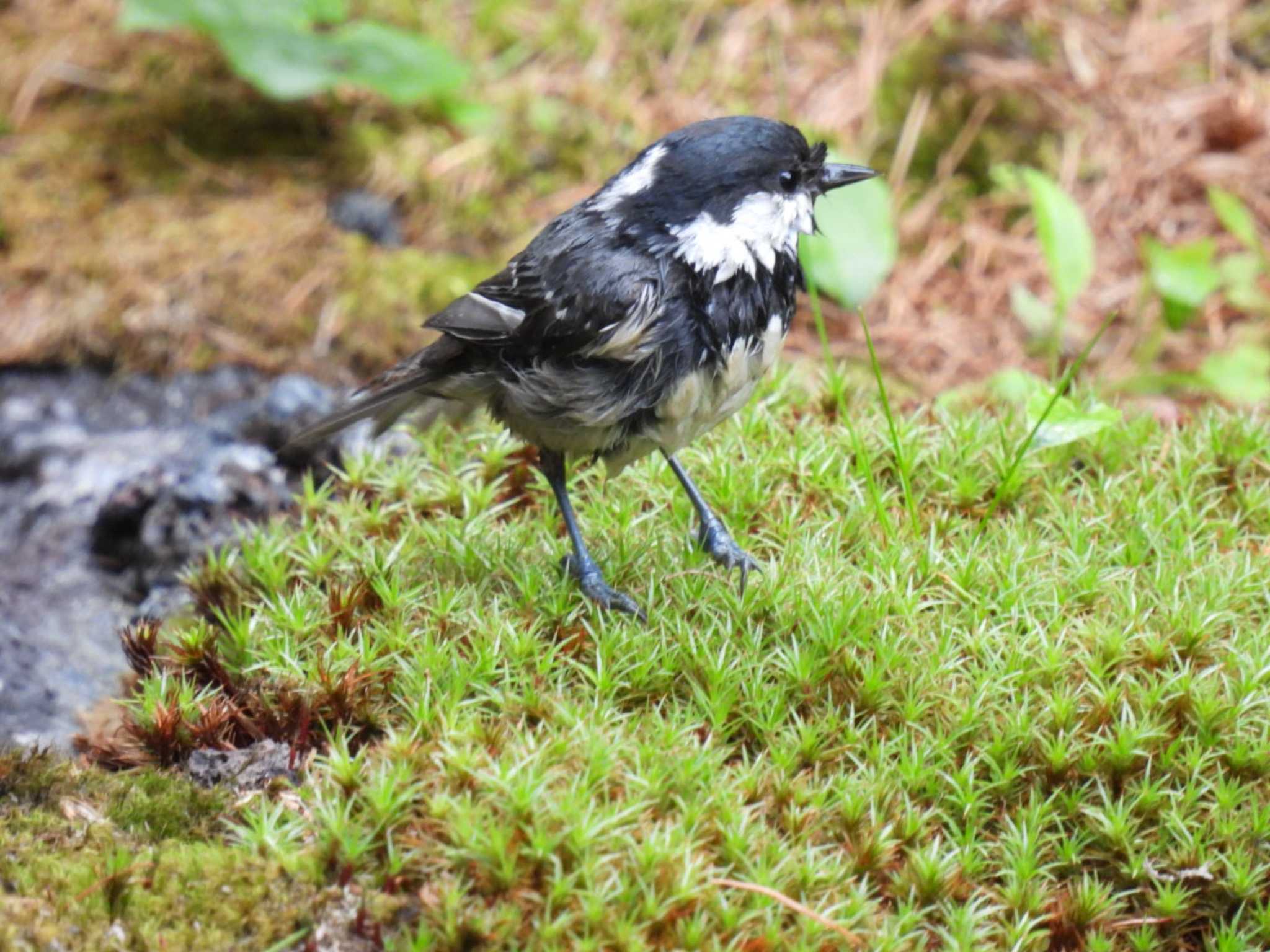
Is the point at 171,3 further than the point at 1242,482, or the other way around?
the point at 171,3

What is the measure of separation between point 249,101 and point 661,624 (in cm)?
458

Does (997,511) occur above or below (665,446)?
below

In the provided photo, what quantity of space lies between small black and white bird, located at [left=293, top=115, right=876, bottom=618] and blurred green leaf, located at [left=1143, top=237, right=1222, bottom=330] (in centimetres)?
250

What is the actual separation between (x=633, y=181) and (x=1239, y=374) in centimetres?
325

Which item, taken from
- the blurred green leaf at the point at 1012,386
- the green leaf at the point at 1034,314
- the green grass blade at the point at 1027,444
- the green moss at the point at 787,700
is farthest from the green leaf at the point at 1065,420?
the green leaf at the point at 1034,314

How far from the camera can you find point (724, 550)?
3750 mm

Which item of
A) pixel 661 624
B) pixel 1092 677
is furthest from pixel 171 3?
pixel 1092 677

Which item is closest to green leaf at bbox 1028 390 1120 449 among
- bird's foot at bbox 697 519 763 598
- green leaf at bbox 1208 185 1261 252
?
bird's foot at bbox 697 519 763 598

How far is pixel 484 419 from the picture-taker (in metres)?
4.74

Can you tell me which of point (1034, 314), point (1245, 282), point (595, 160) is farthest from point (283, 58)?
point (1245, 282)

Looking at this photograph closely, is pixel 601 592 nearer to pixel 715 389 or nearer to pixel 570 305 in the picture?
pixel 715 389

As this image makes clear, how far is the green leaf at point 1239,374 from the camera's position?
5449 mm

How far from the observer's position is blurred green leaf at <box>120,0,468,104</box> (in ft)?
19.8

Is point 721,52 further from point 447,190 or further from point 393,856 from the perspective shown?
point 393,856
